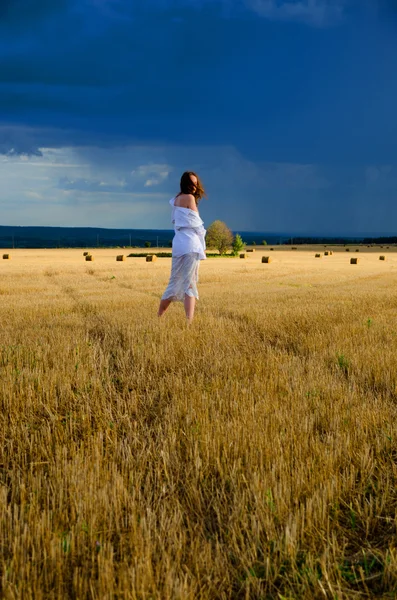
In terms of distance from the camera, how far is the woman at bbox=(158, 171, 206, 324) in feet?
30.9

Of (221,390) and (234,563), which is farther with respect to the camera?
(221,390)

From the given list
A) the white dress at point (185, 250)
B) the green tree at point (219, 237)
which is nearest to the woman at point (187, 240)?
the white dress at point (185, 250)

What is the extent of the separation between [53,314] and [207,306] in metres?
3.98

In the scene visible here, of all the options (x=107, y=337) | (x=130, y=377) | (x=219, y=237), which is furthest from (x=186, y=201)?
(x=219, y=237)

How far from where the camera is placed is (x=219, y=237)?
6819cm

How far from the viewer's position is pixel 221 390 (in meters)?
5.69

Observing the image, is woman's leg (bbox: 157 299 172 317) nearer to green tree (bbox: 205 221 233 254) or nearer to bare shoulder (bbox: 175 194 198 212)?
bare shoulder (bbox: 175 194 198 212)

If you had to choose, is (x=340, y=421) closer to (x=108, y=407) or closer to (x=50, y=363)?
(x=108, y=407)

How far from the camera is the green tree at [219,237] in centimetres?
6806

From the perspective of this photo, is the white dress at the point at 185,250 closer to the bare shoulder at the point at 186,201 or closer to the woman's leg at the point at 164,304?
the bare shoulder at the point at 186,201

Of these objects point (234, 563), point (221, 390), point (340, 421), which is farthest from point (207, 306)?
point (234, 563)

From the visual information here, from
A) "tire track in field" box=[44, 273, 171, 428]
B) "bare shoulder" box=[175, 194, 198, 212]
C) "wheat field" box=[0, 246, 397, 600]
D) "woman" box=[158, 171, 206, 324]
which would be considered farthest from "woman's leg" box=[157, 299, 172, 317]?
"wheat field" box=[0, 246, 397, 600]

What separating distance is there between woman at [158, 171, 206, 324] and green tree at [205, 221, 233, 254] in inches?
2296

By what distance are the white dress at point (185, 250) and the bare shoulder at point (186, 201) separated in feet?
0.20
